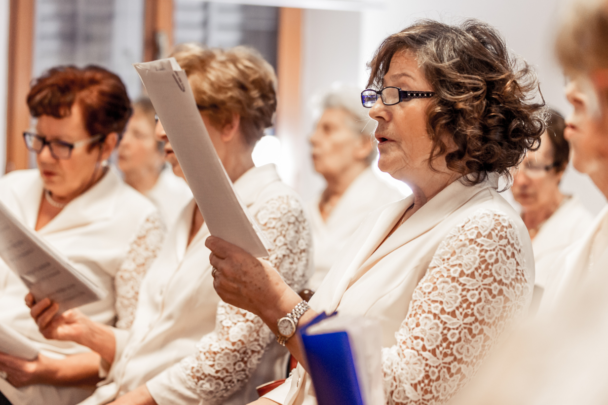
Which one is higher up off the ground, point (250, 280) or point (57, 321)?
point (250, 280)

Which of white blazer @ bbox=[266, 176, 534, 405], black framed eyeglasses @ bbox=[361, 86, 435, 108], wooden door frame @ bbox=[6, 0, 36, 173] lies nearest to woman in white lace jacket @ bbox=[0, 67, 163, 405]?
white blazer @ bbox=[266, 176, 534, 405]

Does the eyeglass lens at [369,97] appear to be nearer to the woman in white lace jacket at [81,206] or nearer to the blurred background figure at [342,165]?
the woman in white lace jacket at [81,206]

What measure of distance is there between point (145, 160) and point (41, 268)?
2.11m

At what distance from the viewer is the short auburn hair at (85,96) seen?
1.96 meters

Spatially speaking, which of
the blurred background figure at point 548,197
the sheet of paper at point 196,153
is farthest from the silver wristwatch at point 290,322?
the blurred background figure at point 548,197

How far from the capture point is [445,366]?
103 cm

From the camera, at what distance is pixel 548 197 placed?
250cm

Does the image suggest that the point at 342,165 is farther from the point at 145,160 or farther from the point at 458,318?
the point at 458,318

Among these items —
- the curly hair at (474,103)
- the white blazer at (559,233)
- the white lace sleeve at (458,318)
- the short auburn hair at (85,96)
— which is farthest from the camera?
the white blazer at (559,233)

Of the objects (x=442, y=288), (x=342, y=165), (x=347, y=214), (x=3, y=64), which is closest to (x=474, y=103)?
(x=442, y=288)

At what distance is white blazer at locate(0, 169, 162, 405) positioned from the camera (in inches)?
72.5

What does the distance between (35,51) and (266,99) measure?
3.74 metres

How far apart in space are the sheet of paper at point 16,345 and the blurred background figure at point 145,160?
1.86 meters

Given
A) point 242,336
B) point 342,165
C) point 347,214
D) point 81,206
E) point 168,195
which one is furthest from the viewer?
point 168,195
